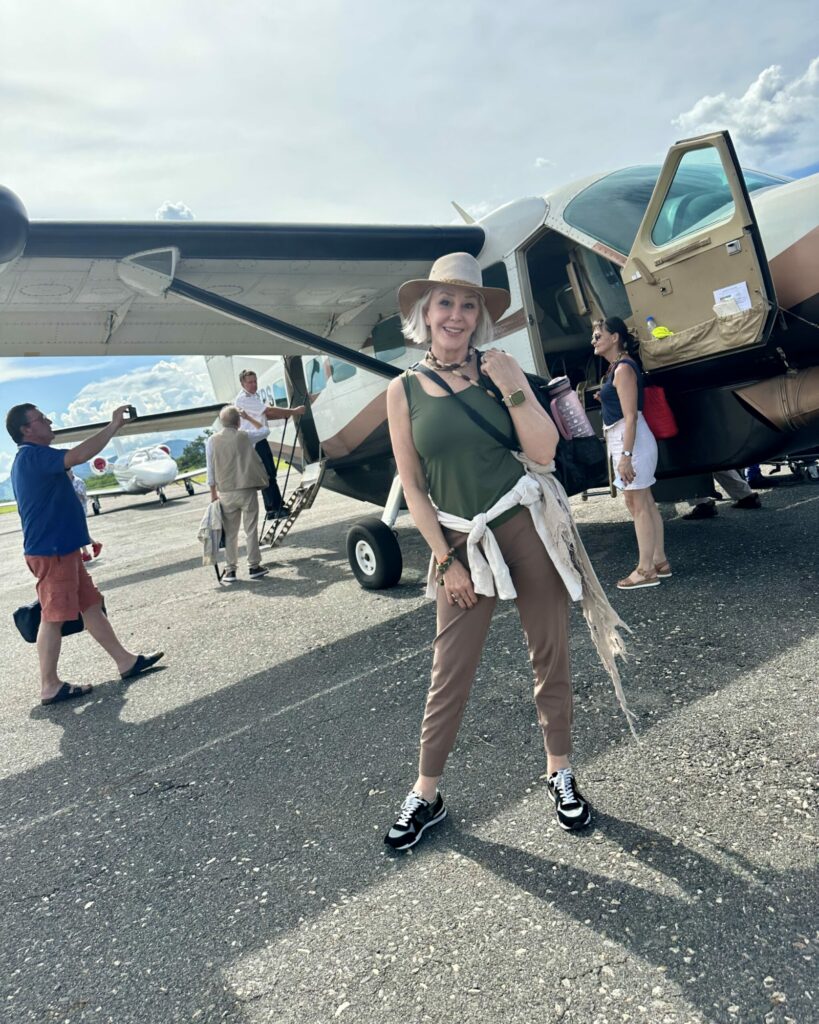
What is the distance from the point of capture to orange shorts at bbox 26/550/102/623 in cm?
432

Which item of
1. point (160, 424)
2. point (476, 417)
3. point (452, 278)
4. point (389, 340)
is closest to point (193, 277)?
point (389, 340)

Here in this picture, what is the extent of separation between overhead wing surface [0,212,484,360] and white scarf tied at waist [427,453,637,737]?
12.5ft

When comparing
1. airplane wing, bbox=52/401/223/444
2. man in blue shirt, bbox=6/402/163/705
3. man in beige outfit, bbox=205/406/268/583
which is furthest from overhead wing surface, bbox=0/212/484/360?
airplane wing, bbox=52/401/223/444

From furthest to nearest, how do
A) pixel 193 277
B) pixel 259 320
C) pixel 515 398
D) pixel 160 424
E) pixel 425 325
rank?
pixel 160 424, pixel 193 277, pixel 259 320, pixel 425 325, pixel 515 398

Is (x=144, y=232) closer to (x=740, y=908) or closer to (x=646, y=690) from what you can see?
(x=646, y=690)

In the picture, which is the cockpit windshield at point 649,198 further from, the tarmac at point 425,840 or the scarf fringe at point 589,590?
the scarf fringe at point 589,590

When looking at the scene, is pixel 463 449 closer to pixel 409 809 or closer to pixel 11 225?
pixel 409 809

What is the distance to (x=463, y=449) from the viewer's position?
6.95 feet

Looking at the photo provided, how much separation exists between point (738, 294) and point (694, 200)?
88 centimetres

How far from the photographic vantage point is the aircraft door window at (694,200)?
4133mm

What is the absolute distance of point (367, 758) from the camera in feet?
9.67

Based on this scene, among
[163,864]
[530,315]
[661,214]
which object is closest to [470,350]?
[163,864]

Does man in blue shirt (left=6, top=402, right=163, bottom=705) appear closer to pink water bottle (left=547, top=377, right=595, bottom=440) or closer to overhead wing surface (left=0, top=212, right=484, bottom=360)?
overhead wing surface (left=0, top=212, right=484, bottom=360)

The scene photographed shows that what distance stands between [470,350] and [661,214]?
→ 2.85 m
